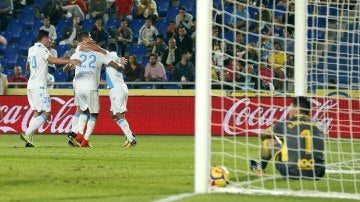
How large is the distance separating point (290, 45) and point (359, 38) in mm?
1279

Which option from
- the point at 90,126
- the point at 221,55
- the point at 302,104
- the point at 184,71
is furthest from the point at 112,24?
the point at 221,55

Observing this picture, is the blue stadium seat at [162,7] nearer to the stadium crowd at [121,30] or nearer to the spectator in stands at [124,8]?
the stadium crowd at [121,30]

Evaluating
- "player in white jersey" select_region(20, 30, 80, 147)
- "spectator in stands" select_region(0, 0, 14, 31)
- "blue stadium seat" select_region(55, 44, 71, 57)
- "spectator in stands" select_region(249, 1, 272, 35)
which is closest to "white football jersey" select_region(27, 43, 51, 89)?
"player in white jersey" select_region(20, 30, 80, 147)

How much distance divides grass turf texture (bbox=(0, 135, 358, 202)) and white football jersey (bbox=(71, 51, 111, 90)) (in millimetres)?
1167

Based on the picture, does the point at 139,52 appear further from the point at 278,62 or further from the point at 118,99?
the point at 278,62

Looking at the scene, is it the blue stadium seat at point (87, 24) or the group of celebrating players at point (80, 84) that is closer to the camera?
the group of celebrating players at point (80, 84)

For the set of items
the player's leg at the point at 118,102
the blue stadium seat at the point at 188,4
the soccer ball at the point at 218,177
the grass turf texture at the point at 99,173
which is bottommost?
the grass turf texture at the point at 99,173

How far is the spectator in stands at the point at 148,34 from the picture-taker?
28.3m

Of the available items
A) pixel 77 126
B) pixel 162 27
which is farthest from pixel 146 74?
pixel 77 126

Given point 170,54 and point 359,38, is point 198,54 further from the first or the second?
point 170,54

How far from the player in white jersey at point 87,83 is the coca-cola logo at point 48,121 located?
535 cm

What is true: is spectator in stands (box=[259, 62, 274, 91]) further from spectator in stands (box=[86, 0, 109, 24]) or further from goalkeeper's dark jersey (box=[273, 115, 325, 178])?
spectator in stands (box=[86, 0, 109, 24])

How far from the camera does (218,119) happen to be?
24.1m

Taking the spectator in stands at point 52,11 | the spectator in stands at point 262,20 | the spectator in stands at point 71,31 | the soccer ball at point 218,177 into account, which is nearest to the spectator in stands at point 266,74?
the spectator in stands at point 262,20
